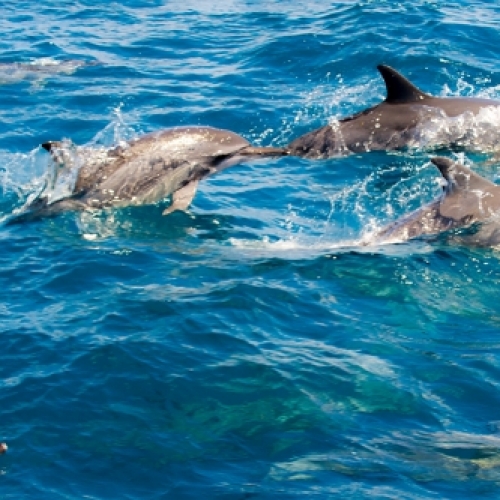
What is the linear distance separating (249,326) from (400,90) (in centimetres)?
766

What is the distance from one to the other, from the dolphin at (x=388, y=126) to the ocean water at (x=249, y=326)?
225mm

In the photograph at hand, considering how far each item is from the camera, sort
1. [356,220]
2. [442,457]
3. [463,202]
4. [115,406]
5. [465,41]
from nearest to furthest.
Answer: [442,457], [115,406], [463,202], [356,220], [465,41]

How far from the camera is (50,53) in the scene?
25.1 metres

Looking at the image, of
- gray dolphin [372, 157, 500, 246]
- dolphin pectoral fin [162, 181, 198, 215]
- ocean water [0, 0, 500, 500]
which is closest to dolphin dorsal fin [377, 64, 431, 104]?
ocean water [0, 0, 500, 500]

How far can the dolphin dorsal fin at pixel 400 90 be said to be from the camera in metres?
17.2

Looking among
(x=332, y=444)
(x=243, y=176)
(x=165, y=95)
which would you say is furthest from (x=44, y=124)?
(x=332, y=444)

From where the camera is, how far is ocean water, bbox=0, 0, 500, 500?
344 inches

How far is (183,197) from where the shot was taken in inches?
592

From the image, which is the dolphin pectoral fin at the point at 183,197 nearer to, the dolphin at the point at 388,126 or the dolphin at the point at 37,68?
the dolphin at the point at 388,126

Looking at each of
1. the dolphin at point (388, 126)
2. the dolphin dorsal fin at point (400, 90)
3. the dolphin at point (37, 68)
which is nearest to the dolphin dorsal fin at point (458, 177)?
the dolphin dorsal fin at point (400, 90)

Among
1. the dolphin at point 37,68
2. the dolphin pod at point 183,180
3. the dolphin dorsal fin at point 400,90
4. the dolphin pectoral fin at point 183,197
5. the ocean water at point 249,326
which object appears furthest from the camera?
the dolphin at point 37,68

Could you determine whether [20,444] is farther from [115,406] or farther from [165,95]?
[165,95]

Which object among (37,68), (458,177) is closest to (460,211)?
(458,177)

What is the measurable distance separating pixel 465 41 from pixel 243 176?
9.56 m
